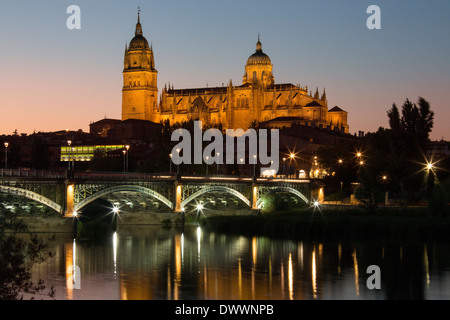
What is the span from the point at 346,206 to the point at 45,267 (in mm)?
34472

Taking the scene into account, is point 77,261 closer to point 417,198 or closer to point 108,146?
point 417,198

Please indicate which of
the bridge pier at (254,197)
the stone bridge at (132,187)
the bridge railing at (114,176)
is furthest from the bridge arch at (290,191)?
the bridge pier at (254,197)

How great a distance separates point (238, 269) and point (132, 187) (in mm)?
15182

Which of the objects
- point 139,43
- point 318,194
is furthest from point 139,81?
point 318,194

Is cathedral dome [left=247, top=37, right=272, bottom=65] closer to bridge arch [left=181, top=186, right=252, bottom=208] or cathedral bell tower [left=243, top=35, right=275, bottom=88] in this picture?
cathedral bell tower [left=243, top=35, right=275, bottom=88]

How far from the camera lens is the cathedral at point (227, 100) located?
15888 cm

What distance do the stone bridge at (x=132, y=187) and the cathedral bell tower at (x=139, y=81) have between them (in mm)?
94246

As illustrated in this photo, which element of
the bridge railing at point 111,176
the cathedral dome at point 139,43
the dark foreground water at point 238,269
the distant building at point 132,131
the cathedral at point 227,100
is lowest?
the dark foreground water at point 238,269

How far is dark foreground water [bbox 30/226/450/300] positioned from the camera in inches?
1427

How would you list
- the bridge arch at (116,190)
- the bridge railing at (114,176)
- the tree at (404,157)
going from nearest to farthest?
the bridge railing at (114,176) < the bridge arch at (116,190) < the tree at (404,157)

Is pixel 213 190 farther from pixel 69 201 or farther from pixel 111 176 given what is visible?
pixel 69 201

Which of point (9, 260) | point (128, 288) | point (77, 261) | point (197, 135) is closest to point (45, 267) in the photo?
point (77, 261)

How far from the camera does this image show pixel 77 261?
1763 inches

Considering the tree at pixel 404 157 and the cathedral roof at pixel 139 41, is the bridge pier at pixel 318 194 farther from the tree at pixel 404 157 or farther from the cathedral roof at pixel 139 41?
the cathedral roof at pixel 139 41
